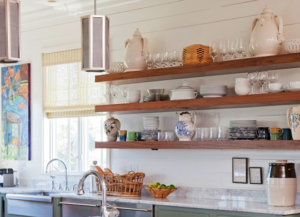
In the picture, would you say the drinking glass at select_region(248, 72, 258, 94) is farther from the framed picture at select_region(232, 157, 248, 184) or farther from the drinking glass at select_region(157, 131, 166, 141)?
the drinking glass at select_region(157, 131, 166, 141)

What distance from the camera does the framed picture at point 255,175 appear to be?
478 centimetres

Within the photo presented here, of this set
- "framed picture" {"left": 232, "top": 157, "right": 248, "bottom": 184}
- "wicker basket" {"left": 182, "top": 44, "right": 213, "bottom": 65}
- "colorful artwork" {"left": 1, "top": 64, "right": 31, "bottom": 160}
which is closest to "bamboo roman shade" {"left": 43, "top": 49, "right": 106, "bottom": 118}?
"colorful artwork" {"left": 1, "top": 64, "right": 31, "bottom": 160}

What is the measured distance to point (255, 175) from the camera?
4.80m

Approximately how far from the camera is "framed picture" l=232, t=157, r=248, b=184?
4.86 meters

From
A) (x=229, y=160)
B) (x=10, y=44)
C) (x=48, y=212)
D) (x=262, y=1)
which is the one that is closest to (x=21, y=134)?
(x=48, y=212)

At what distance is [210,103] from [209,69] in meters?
0.30

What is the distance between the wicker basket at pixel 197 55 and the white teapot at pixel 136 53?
57 centimetres

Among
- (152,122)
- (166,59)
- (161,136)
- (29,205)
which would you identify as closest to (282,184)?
(161,136)

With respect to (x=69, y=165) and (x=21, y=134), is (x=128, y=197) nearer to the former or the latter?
(x=69, y=165)

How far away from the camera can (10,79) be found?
7059mm

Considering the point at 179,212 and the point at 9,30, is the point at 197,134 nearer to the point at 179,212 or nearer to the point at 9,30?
the point at 179,212

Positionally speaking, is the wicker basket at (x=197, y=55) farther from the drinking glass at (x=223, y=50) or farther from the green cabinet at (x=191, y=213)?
the green cabinet at (x=191, y=213)

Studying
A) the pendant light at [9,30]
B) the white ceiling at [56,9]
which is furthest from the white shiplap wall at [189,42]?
the pendant light at [9,30]

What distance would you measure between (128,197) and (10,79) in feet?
8.93
